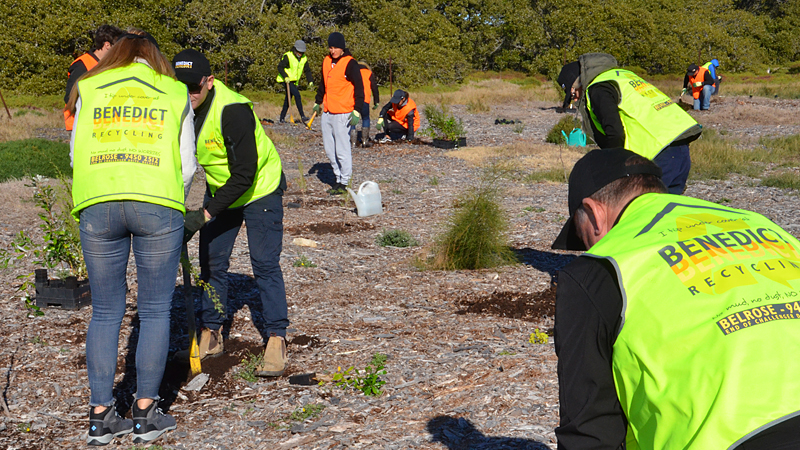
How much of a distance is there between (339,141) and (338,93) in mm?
686

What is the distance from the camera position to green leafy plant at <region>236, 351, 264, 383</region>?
14.2 ft

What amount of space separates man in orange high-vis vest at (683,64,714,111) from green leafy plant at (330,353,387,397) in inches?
848

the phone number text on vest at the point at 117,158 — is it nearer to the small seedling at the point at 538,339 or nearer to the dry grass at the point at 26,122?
the small seedling at the point at 538,339

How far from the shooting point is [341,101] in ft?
32.7

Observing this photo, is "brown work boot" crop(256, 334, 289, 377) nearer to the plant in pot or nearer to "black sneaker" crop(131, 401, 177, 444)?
"black sneaker" crop(131, 401, 177, 444)

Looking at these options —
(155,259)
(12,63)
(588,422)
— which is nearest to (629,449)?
(588,422)

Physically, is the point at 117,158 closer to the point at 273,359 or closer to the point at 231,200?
the point at 231,200

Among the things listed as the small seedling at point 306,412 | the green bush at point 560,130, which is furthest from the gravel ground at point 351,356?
the green bush at point 560,130

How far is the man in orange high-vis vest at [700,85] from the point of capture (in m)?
22.7

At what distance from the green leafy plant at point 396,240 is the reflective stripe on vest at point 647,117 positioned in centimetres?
330

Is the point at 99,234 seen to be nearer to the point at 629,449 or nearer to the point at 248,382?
the point at 248,382

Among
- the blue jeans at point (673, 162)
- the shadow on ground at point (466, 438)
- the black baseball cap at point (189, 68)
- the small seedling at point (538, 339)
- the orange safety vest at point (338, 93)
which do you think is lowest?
the shadow on ground at point (466, 438)

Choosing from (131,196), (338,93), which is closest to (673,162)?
(131,196)

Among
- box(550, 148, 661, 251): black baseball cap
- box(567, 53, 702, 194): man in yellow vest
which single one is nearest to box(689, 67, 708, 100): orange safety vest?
box(567, 53, 702, 194): man in yellow vest
